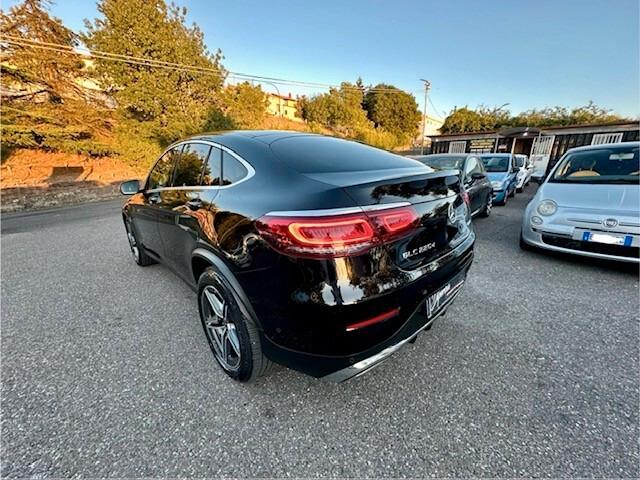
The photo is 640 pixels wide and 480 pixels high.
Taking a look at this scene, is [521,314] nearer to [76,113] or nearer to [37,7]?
[76,113]

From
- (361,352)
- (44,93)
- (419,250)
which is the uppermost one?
(44,93)

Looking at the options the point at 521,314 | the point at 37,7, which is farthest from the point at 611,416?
the point at 37,7

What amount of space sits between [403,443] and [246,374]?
0.97 meters

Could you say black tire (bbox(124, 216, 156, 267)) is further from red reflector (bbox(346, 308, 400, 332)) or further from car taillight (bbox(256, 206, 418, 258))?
red reflector (bbox(346, 308, 400, 332))

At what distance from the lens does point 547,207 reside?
373 cm

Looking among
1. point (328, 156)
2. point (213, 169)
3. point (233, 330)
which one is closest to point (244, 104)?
point (213, 169)

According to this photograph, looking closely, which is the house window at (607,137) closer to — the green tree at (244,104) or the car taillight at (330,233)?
the green tree at (244,104)

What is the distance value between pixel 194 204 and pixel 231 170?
0.43 m

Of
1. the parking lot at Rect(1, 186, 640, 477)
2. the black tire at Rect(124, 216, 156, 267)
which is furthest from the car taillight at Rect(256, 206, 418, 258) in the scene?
the black tire at Rect(124, 216, 156, 267)

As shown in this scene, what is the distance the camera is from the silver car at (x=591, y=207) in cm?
315

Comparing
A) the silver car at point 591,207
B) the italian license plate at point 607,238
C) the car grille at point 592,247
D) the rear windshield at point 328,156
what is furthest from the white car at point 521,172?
the rear windshield at point 328,156

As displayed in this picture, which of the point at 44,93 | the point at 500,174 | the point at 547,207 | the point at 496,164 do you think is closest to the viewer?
the point at 547,207

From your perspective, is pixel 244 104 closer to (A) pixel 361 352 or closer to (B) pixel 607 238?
(B) pixel 607 238

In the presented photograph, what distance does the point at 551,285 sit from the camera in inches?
125
